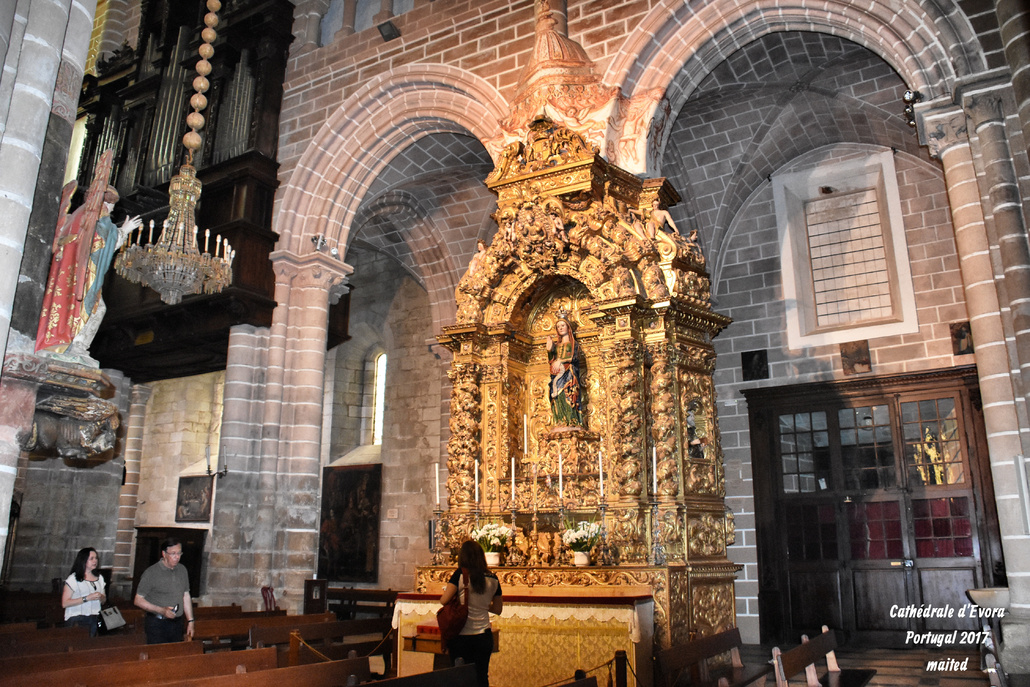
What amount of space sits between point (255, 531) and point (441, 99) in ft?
21.6

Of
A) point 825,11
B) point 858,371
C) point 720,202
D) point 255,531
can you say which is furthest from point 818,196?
point 255,531

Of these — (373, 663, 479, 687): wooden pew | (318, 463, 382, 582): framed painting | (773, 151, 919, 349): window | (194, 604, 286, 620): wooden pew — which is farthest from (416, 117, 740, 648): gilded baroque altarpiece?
(318, 463, 382, 582): framed painting

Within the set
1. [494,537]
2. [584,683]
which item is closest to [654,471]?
[494,537]

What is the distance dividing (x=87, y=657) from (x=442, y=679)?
8.47 feet

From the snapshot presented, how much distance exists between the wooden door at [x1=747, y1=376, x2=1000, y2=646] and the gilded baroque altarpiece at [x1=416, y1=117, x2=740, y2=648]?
2.71m

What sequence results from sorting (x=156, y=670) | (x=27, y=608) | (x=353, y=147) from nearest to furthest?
(x=156, y=670), (x=27, y=608), (x=353, y=147)

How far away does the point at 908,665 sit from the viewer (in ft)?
26.6

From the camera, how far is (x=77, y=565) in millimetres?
6711

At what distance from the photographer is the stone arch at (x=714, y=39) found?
8.20 metres

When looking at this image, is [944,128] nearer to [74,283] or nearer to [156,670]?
[74,283]

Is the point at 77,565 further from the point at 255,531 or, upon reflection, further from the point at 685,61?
the point at 685,61

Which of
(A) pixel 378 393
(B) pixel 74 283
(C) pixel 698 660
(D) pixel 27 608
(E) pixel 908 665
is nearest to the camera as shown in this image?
(C) pixel 698 660

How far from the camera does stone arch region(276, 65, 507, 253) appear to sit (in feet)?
37.9

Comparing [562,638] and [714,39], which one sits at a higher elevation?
[714,39]
